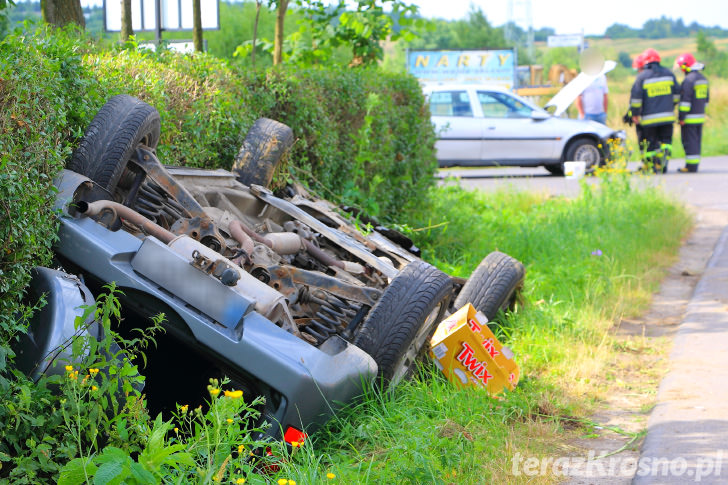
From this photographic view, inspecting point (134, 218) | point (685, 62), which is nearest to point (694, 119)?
point (685, 62)

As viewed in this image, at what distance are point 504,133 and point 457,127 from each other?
89 cm

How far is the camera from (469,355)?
15.3 feet

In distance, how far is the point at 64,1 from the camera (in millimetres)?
7246

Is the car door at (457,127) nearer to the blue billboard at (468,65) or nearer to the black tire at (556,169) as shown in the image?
the black tire at (556,169)

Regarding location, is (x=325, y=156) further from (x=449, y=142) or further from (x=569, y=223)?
(x=449, y=142)

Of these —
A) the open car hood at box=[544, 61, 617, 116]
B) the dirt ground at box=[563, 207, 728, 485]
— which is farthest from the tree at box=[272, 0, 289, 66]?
the open car hood at box=[544, 61, 617, 116]

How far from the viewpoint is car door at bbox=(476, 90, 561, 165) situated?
16453 millimetres

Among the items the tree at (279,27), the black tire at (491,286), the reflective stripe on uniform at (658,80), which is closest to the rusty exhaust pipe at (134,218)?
the black tire at (491,286)

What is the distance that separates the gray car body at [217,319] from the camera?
368 cm

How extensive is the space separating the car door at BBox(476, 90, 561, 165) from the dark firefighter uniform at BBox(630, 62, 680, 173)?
Result: 5.32 feet

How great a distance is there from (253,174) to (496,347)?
7.10 feet

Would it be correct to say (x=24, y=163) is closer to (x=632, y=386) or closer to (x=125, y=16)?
(x=632, y=386)

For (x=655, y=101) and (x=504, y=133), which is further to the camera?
(x=504, y=133)

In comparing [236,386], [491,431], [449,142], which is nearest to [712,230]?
[449,142]
